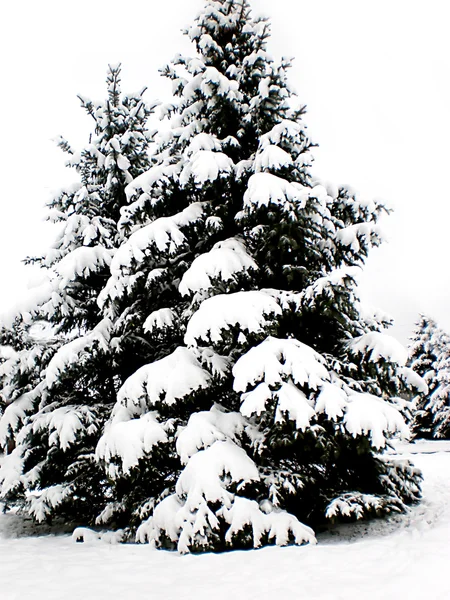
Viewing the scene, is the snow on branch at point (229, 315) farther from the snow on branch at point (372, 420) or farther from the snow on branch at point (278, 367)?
the snow on branch at point (372, 420)

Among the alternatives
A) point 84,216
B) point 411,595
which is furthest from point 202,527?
point 84,216

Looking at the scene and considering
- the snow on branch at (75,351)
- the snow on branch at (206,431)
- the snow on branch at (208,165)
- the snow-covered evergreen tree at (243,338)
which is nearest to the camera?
the snow-covered evergreen tree at (243,338)

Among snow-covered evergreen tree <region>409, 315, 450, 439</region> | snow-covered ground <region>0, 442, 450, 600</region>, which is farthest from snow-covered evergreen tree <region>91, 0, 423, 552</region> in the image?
snow-covered evergreen tree <region>409, 315, 450, 439</region>

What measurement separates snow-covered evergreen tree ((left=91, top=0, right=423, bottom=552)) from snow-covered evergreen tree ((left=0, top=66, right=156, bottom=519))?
0.81 meters

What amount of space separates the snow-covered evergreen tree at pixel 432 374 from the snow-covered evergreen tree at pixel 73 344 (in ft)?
79.9

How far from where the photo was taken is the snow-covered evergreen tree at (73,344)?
7293mm

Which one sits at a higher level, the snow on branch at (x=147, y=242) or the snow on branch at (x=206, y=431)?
the snow on branch at (x=147, y=242)

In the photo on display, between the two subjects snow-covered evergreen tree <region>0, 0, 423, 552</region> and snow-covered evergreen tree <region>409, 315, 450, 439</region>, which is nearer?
snow-covered evergreen tree <region>0, 0, 423, 552</region>


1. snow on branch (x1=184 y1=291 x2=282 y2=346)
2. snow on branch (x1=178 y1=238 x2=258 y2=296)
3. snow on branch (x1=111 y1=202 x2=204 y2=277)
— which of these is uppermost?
snow on branch (x1=111 y1=202 x2=204 y2=277)

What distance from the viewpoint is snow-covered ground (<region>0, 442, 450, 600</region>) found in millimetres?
3614

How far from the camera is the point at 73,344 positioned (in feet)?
23.2

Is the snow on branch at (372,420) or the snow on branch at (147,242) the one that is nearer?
the snow on branch at (372,420)

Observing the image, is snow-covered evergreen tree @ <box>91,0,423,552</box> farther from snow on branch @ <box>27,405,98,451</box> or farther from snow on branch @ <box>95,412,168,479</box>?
snow on branch @ <box>27,405,98,451</box>

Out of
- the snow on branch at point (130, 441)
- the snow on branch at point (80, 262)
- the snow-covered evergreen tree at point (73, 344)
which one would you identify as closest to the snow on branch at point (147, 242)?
the snow on branch at point (80, 262)
